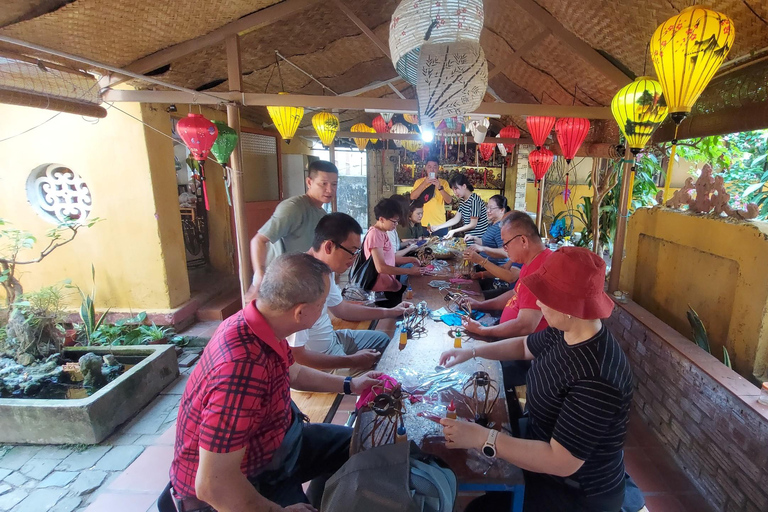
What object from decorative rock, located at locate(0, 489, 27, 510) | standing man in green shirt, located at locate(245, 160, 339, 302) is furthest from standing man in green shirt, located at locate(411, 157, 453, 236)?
decorative rock, located at locate(0, 489, 27, 510)

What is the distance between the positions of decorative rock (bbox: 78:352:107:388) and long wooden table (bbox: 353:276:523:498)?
8.88ft

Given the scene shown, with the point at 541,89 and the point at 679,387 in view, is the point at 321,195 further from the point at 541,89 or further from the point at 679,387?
the point at 541,89

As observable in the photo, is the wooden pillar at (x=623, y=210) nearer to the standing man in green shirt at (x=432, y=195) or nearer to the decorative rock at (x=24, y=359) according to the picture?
the standing man in green shirt at (x=432, y=195)

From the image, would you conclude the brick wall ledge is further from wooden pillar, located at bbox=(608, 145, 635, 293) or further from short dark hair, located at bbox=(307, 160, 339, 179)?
short dark hair, located at bbox=(307, 160, 339, 179)

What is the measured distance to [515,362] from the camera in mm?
2688

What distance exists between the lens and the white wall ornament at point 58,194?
440 cm

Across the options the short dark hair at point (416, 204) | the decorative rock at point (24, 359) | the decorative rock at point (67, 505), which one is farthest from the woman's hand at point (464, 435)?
the short dark hair at point (416, 204)

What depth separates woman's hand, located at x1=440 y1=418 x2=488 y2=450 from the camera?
1455 mm

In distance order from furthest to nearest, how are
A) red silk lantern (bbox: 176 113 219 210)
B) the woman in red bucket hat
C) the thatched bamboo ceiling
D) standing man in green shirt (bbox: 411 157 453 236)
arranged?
1. standing man in green shirt (bbox: 411 157 453 236)
2. red silk lantern (bbox: 176 113 219 210)
3. the thatched bamboo ceiling
4. the woman in red bucket hat

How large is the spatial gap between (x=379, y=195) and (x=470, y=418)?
1008cm

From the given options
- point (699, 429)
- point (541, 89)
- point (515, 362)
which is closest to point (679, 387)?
point (699, 429)

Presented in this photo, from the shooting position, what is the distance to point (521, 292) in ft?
8.38

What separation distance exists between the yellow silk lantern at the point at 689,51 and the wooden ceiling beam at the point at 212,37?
10.8 feet

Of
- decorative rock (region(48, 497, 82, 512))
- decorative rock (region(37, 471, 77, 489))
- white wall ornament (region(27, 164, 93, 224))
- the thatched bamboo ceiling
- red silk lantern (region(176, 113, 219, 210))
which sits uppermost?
the thatched bamboo ceiling
